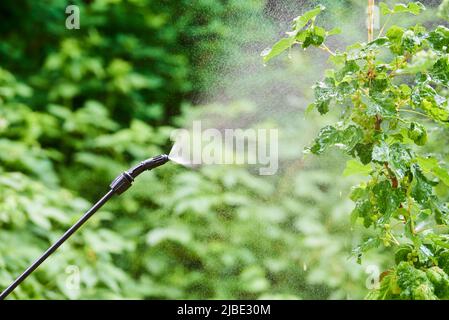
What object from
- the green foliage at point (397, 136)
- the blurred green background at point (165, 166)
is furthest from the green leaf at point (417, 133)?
the blurred green background at point (165, 166)

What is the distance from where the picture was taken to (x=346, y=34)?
5.84 ft

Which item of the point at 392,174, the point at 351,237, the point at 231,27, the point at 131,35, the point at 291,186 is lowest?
the point at 392,174

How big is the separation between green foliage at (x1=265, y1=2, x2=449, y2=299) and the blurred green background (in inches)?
27.9

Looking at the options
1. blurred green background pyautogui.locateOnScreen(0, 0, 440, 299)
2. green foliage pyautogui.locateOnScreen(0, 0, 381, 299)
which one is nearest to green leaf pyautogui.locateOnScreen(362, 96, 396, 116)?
blurred green background pyautogui.locateOnScreen(0, 0, 440, 299)

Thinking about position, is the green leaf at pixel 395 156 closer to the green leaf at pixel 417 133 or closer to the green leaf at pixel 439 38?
the green leaf at pixel 417 133

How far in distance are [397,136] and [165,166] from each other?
4.05 ft

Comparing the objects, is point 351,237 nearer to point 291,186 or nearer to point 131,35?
point 291,186

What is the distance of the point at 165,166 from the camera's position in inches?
87.9

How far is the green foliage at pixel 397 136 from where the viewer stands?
3.36 ft

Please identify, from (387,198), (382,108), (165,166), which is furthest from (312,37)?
(165,166)

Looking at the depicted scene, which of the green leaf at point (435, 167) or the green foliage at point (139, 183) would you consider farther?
the green foliage at point (139, 183)

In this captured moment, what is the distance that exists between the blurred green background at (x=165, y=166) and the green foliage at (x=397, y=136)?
2.33 ft

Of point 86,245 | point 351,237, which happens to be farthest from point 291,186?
point 86,245
